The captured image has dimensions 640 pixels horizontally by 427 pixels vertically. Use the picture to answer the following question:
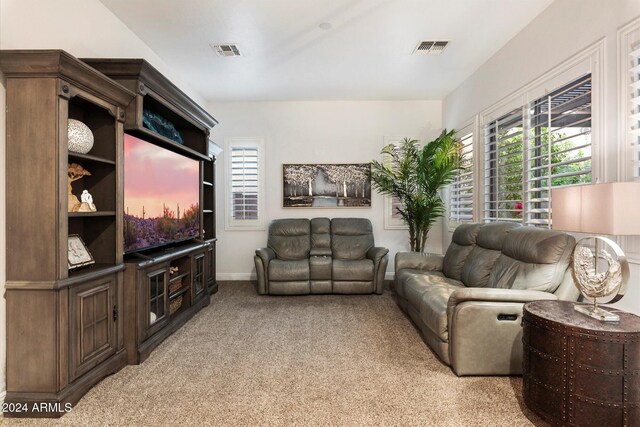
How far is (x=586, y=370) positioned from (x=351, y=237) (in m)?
3.64

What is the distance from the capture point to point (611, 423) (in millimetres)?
1607

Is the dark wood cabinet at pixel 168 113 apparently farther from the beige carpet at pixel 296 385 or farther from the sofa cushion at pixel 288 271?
the beige carpet at pixel 296 385

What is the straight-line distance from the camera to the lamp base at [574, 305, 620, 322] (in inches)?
68.0

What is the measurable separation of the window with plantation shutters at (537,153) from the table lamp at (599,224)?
0.77 meters

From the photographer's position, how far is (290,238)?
5.14 metres

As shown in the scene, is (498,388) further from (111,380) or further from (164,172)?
(164,172)

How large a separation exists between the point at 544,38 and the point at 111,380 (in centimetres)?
435

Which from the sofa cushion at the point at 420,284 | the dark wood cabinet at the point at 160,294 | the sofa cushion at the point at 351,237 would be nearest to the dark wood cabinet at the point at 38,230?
the dark wood cabinet at the point at 160,294

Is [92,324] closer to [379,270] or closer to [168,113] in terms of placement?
[168,113]

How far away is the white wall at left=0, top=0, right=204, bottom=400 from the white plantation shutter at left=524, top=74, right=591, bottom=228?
12.5 feet

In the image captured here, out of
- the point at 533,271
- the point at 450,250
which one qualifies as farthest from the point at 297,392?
the point at 450,250

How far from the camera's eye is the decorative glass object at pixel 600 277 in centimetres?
174

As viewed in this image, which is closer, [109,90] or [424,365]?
[109,90]

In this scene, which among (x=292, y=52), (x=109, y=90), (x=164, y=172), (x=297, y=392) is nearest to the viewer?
(x=297, y=392)
